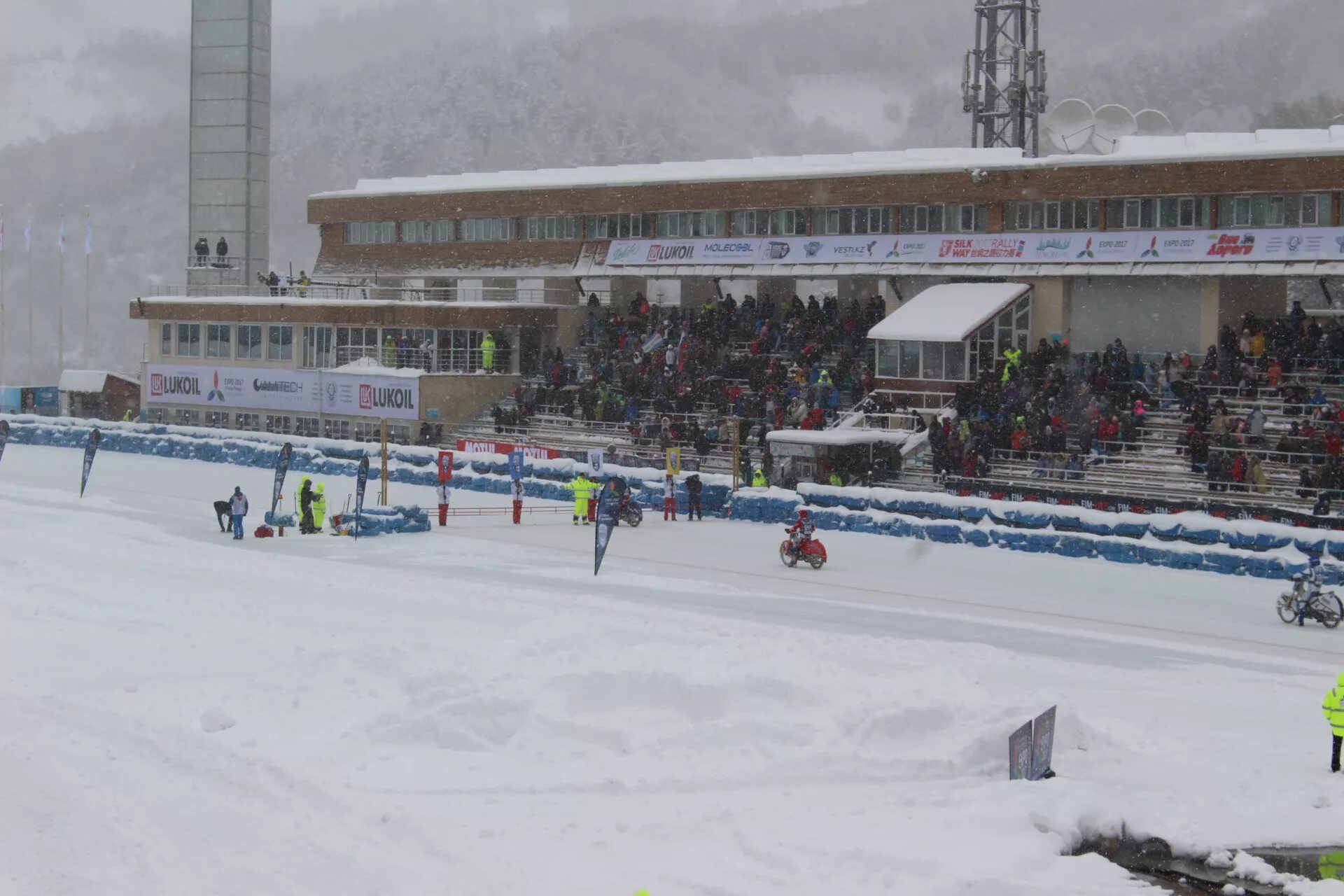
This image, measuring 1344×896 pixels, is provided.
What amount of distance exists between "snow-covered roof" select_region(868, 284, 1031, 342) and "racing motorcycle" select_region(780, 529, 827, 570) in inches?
602

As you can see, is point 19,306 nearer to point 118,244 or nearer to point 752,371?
point 118,244

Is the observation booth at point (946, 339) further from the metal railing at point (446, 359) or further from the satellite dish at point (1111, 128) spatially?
the metal railing at point (446, 359)

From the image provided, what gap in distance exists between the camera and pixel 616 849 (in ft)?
39.1

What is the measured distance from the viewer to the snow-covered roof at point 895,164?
4244cm

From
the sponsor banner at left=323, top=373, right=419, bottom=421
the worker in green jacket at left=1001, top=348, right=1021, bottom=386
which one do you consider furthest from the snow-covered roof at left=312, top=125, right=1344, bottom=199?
the sponsor banner at left=323, top=373, right=419, bottom=421

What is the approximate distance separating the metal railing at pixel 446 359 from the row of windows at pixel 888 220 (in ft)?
21.2

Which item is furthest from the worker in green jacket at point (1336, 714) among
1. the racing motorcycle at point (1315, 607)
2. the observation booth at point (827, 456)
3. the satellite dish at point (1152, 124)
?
the satellite dish at point (1152, 124)

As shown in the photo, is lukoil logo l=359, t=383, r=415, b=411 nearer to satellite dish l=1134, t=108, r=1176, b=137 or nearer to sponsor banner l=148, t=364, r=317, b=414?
sponsor banner l=148, t=364, r=317, b=414

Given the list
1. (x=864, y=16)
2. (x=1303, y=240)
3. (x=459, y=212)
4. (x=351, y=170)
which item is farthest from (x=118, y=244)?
(x=1303, y=240)

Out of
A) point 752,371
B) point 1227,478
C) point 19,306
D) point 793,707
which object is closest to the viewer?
point 793,707

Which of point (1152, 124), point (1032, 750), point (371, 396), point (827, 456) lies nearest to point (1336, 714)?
point (1032, 750)

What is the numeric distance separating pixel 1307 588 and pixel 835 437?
49.2ft

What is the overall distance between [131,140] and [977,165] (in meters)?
129

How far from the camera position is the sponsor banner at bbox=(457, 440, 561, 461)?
139 feet
